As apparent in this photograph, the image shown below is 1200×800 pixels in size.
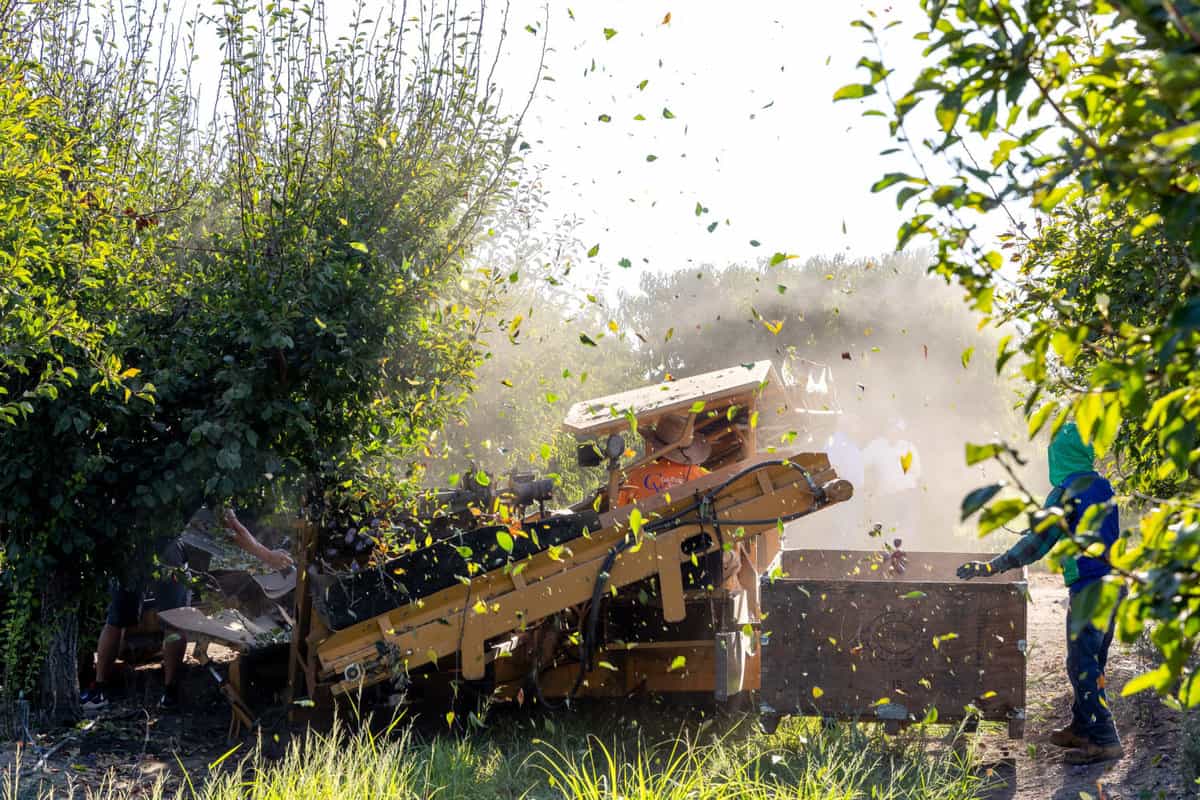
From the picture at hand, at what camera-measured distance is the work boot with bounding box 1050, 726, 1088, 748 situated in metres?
5.89

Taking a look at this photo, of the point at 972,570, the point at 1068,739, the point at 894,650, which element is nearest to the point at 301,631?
the point at 894,650

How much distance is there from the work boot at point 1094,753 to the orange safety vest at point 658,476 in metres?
2.92

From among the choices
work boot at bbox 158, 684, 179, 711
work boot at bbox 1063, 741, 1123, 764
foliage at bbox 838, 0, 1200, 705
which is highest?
foliage at bbox 838, 0, 1200, 705

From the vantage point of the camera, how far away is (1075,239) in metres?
5.83

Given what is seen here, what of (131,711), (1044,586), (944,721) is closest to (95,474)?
(131,711)

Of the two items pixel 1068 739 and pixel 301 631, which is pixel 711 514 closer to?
pixel 1068 739

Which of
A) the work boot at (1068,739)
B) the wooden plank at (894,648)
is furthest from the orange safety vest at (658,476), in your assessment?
the work boot at (1068,739)

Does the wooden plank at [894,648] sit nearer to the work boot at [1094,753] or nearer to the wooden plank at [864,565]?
the work boot at [1094,753]

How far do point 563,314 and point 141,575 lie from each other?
55.8 ft

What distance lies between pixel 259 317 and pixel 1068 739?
199 inches

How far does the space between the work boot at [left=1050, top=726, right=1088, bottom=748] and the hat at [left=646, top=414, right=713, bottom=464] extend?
3027 millimetres

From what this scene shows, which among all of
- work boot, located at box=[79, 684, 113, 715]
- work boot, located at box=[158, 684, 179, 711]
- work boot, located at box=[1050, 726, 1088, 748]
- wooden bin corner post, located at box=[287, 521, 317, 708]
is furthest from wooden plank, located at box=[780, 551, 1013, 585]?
work boot, located at box=[79, 684, 113, 715]

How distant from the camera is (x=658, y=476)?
8.02 m

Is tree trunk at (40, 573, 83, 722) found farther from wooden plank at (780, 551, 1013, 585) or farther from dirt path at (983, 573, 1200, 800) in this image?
dirt path at (983, 573, 1200, 800)
